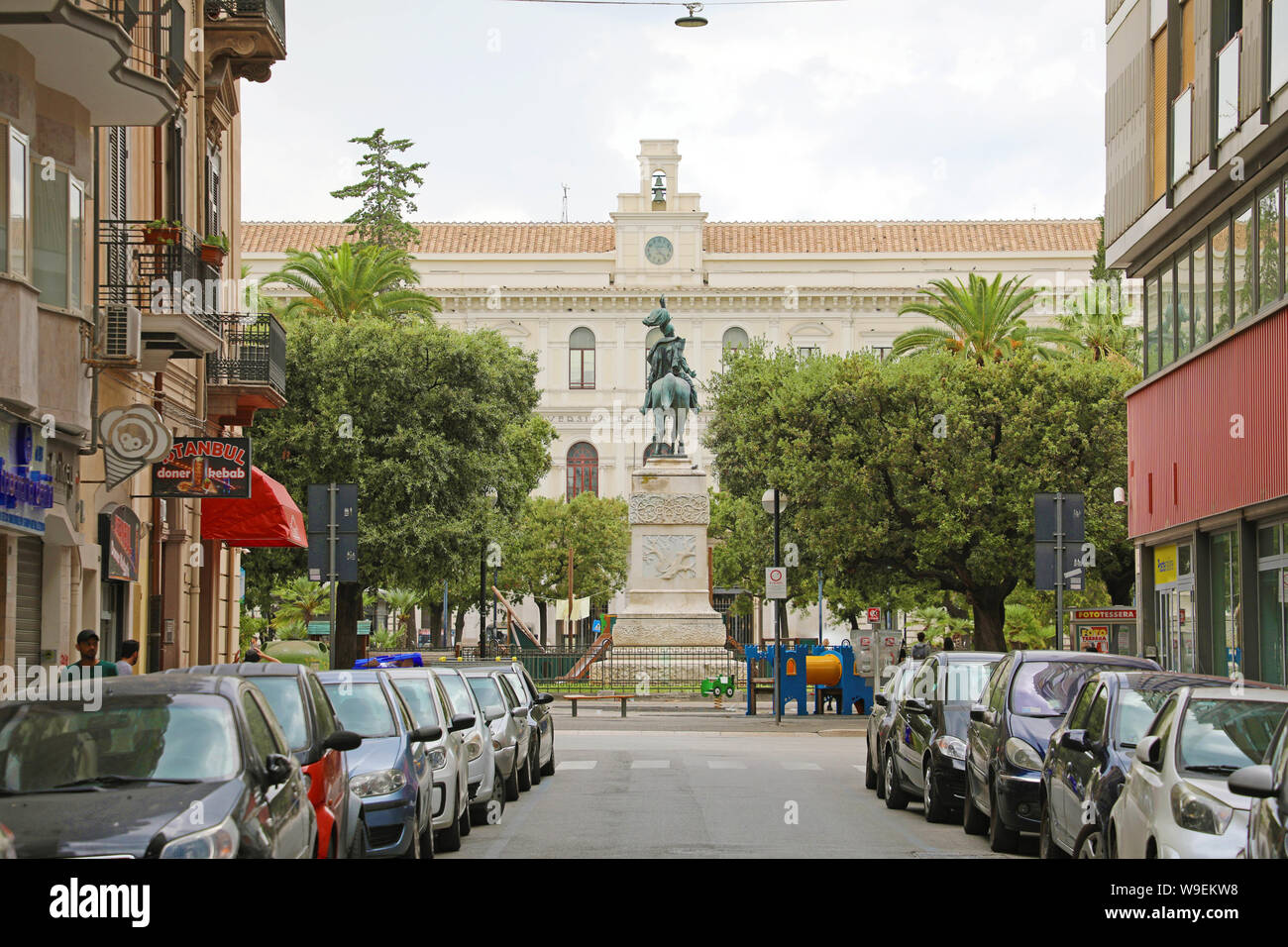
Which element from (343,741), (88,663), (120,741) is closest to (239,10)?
(88,663)

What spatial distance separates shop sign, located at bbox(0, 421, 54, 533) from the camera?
17.9 metres

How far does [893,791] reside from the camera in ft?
61.5

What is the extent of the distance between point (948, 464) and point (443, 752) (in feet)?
95.4

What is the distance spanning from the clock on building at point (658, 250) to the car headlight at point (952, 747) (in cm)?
7800

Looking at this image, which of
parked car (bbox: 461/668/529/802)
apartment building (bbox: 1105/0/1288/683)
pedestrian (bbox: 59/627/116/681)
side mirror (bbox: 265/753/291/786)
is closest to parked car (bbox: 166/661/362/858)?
side mirror (bbox: 265/753/291/786)

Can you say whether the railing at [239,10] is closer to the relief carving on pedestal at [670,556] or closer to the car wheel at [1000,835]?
the car wheel at [1000,835]

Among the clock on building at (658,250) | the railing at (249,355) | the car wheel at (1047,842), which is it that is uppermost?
the clock on building at (658,250)

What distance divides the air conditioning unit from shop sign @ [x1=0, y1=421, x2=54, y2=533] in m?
1.66

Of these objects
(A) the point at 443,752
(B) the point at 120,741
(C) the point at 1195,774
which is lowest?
(A) the point at 443,752

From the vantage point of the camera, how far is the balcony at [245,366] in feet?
90.5

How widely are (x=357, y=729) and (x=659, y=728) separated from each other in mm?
22705

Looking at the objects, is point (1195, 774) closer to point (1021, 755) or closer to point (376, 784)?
point (1021, 755)

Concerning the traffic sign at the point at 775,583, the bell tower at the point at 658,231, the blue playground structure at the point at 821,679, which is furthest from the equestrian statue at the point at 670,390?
the bell tower at the point at 658,231
